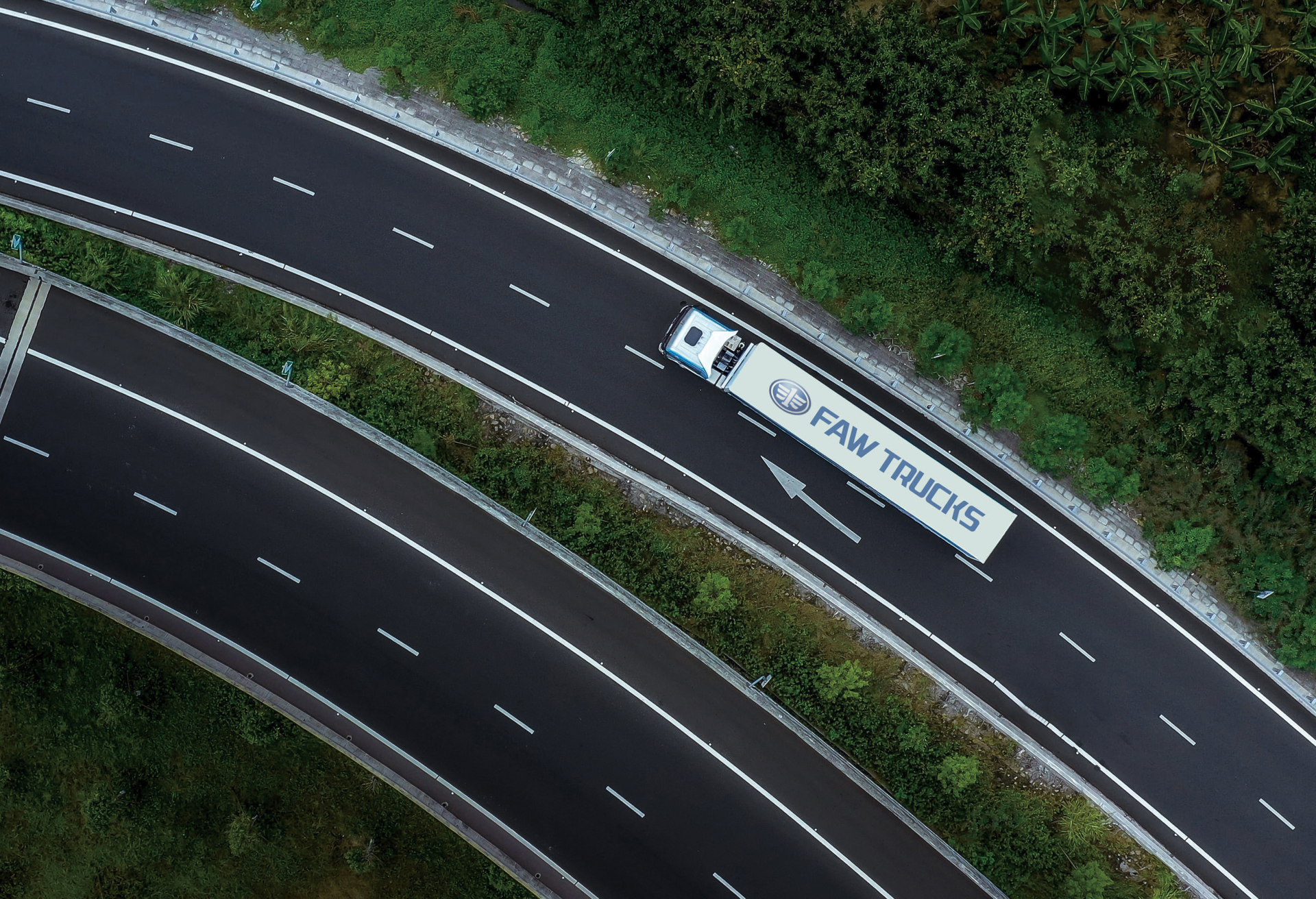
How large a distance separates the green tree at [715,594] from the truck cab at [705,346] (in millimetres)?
9638

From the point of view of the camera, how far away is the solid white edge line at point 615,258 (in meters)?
41.2

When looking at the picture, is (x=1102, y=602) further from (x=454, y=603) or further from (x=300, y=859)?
(x=300, y=859)

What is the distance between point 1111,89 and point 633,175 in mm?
23720

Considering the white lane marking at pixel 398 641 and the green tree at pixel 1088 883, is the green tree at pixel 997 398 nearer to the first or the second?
the green tree at pixel 1088 883

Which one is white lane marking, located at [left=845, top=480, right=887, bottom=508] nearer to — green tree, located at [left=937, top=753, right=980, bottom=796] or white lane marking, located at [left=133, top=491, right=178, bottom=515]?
green tree, located at [left=937, top=753, right=980, bottom=796]

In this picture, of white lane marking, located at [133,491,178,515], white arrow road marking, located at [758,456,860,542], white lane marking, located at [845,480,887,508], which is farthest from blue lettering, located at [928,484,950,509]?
white lane marking, located at [133,491,178,515]

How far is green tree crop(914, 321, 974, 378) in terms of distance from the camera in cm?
3891

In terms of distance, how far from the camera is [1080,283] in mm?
39750

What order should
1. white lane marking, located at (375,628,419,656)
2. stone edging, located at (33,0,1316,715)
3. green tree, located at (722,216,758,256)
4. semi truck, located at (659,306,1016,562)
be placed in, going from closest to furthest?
semi truck, located at (659,306,1016,562)
green tree, located at (722,216,758,256)
white lane marking, located at (375,628,419,656)
stone edging, located at (33,0,1316,715)

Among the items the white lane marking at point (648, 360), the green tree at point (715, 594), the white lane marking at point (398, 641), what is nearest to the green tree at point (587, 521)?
the green tree at point (715, 594)

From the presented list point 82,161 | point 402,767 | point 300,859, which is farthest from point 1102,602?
point 82,161

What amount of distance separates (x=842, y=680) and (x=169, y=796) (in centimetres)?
3407

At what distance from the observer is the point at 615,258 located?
4172 cm

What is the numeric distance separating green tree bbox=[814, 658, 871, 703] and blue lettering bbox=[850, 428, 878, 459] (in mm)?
10369
